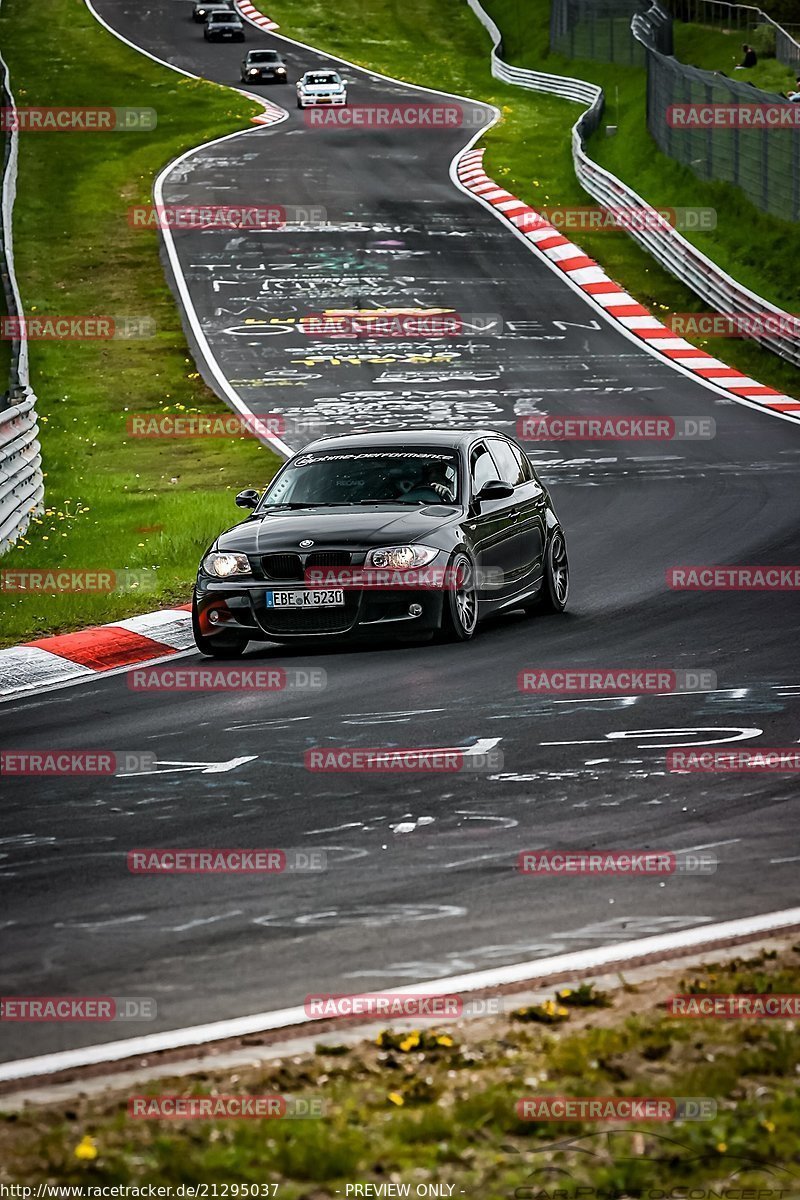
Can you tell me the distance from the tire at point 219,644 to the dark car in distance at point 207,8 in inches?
2518

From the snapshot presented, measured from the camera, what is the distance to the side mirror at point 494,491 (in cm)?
1420

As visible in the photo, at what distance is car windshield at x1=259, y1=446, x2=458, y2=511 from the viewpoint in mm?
14375

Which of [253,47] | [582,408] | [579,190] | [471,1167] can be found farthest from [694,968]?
[253,47]

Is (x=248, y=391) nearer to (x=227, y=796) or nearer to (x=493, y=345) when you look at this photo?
(x=493, y=345)

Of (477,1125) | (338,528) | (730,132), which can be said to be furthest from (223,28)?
(477,1125)

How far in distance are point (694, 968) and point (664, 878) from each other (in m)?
1.23

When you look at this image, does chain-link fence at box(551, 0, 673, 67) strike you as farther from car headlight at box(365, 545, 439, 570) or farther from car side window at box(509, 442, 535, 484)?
car headlight at box(365, 545, 439, 570)

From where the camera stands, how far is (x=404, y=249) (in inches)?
1554

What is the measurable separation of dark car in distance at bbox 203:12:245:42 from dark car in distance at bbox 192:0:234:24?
2.34 ft

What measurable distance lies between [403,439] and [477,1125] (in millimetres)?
10411

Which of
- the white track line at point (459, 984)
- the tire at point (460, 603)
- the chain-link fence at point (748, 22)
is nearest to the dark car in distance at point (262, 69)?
the chain-link fence at point (748, 22)

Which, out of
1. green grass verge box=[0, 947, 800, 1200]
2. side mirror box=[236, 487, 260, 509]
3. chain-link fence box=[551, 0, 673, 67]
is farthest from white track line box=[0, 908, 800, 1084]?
chain-link fence box=[551, 0, 673, 67]

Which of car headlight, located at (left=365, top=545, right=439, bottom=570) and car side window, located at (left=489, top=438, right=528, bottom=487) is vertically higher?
car side window, located at (left=489, top=438, right=528, bottom=487)

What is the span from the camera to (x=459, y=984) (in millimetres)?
6328
